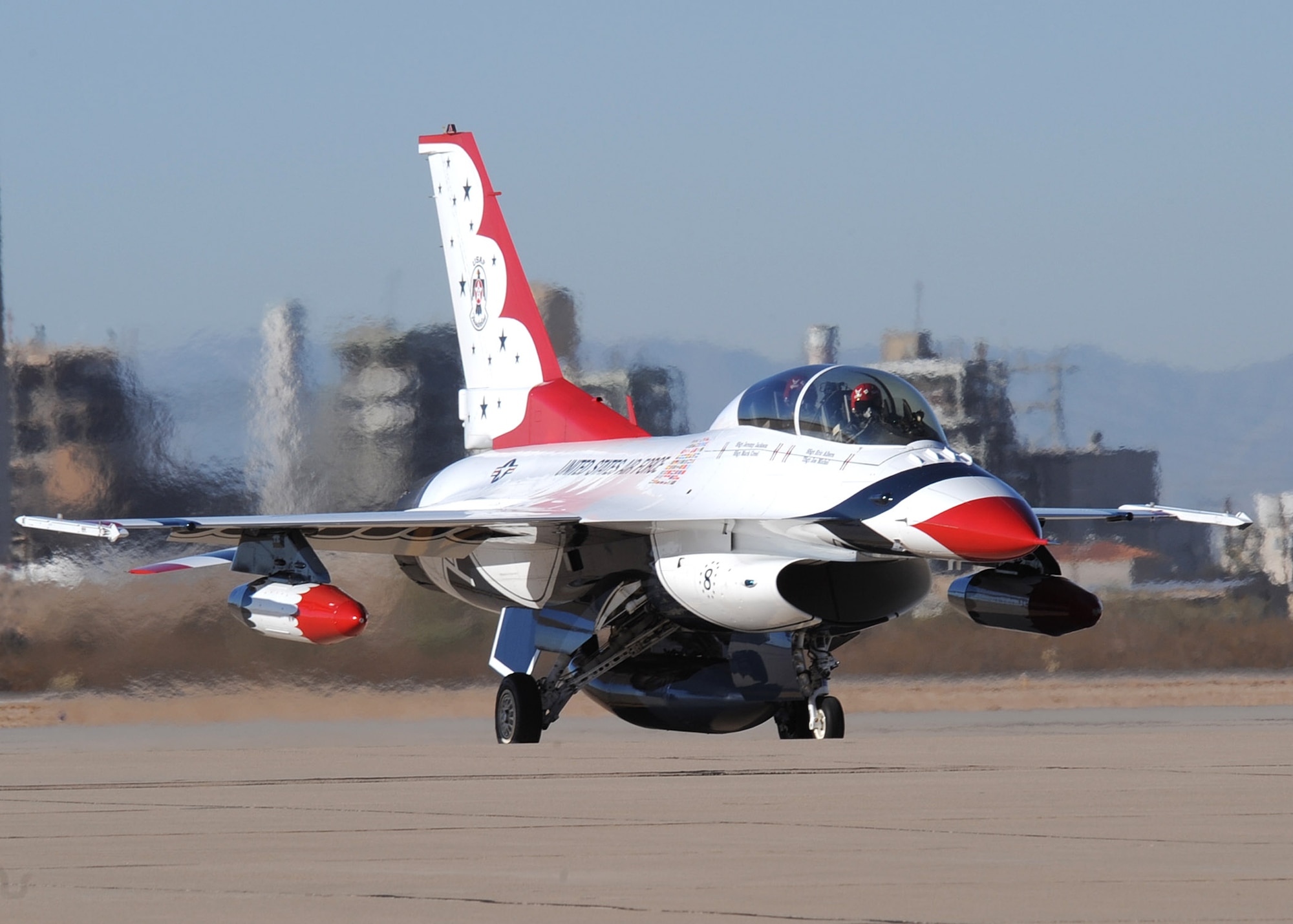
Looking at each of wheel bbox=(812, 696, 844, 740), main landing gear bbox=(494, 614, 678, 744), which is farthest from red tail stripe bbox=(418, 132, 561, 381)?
wheel bbox=(812, 696, 844, 740)

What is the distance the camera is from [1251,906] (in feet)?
19.2

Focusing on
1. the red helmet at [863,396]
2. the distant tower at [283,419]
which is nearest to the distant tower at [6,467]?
the distant tower at [283,419]

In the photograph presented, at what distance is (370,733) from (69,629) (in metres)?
3.56

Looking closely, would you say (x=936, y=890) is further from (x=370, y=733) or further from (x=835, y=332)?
(x=835, y=332)

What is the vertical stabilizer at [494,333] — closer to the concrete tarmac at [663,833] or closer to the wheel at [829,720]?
the wheel at [829,720]

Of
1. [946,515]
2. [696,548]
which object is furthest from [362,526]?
[946,515]

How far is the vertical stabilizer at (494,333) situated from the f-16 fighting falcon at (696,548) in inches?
2.4

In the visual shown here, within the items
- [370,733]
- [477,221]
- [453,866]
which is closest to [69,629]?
[370,733]

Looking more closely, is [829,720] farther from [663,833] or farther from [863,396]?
[663,833]

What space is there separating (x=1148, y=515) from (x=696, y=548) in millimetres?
4182

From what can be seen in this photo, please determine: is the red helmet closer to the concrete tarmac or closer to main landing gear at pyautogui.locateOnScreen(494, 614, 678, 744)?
the concrete tarmac

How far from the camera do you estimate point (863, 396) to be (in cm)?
1412

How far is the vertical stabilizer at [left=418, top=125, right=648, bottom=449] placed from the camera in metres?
18.7

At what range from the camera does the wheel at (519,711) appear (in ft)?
52.0
